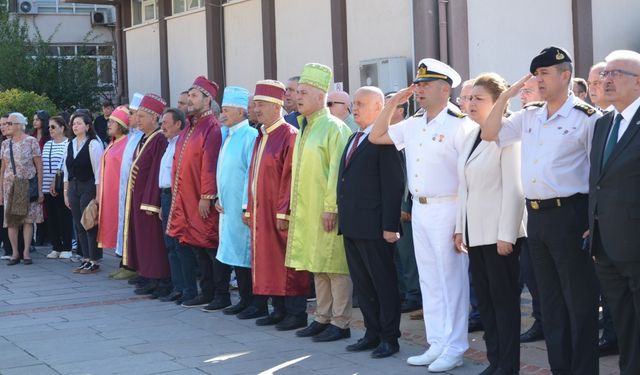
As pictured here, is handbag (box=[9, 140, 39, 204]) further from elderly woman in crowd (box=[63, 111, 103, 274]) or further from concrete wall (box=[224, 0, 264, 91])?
concrete wall (box=[224, 0, 264, 91])

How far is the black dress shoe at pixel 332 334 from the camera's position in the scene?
26.1 feet

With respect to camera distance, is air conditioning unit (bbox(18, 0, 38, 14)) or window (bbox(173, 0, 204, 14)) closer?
window (bbox(173, 0, 204, 14))

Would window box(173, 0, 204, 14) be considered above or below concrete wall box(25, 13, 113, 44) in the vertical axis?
below

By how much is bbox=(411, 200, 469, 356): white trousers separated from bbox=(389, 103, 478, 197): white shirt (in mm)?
117

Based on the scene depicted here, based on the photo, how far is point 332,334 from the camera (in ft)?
26.2

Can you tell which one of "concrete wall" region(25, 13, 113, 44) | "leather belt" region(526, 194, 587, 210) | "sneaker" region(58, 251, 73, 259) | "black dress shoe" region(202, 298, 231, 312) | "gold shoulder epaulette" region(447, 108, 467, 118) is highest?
"concrete wall" region(25, 13, 113, 44)

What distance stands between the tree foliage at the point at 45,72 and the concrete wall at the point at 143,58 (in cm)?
342

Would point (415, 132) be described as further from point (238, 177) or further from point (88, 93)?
point (88, 93)

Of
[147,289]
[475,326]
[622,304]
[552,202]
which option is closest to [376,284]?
[475,326]

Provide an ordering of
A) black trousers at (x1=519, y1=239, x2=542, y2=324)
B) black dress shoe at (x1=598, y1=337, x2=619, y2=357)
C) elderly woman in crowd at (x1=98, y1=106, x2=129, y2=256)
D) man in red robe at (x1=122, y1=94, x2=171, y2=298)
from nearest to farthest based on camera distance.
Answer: black dress shoe at (x1=598, y1=337, x2=619, y2=357)
black trousers at (x1=519, y1=239, x2=542, y2=324)
man in red robe at (x1=122, y1=94, x2=171, y2=298)
elderly woman in crowd at (x1=98, y1=106, x2=129, y2=256)

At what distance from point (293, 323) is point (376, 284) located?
4.53 feet

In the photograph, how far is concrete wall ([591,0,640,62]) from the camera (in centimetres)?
1441

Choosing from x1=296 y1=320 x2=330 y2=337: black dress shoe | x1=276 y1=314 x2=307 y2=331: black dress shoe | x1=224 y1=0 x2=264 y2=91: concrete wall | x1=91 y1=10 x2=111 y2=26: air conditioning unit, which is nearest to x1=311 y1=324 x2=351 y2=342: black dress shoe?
x1=296 y1=320 x2=330 y2=337: black dress shoe

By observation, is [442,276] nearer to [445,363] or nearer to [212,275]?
[445,363]
